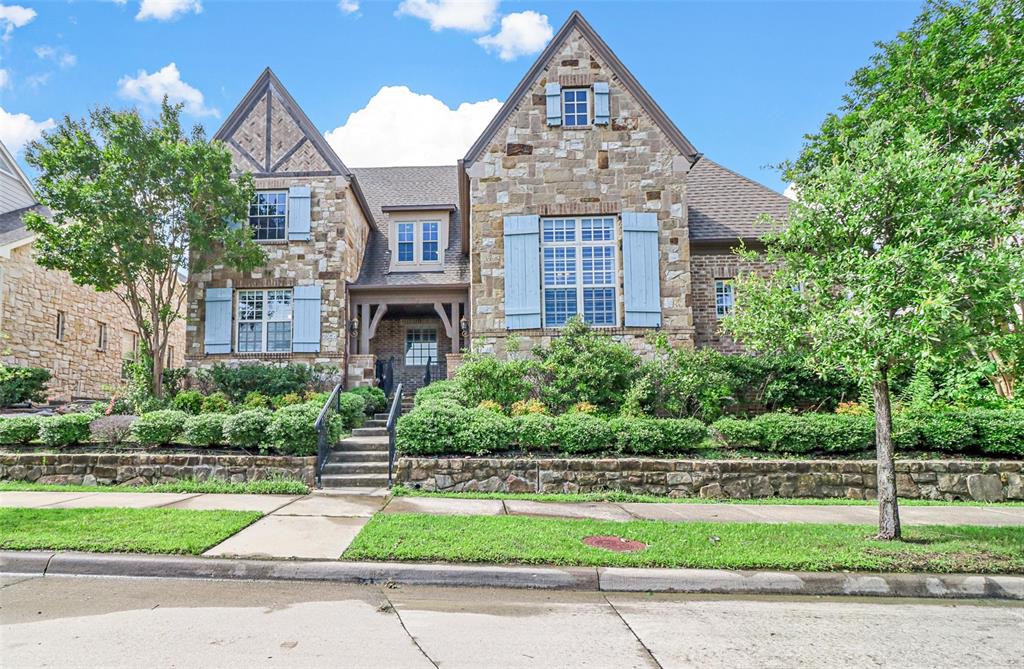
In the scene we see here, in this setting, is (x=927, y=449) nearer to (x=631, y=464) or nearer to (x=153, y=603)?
(x=631, y=464)

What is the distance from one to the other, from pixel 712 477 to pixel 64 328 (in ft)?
64.5

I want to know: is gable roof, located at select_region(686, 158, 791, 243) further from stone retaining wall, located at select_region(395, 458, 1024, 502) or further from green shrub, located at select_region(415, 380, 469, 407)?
stone retaining wall, located at select_region(395, 458, 1024, 502)

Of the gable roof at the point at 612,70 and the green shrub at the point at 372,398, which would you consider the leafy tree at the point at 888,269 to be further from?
the green shrub at the point at 372,398

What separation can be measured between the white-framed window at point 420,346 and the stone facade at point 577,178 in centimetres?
472

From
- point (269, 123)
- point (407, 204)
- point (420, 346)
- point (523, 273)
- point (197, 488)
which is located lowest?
point (197, 488)

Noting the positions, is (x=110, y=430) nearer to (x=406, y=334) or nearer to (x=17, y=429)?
(x=17, y=429)

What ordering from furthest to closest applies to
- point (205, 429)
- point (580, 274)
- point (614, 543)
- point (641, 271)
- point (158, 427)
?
point (580, 274), point (641, 271), point (158, 427), point (205, 429), point (614, 543)

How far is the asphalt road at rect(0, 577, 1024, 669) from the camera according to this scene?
3.67 metres

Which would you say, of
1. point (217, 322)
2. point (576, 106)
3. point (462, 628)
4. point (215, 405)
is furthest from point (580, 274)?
point (462, 628)

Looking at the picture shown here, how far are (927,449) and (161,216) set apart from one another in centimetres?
1634

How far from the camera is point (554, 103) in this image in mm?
14602

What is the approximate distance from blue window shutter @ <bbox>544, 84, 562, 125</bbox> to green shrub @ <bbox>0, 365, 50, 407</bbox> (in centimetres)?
1447

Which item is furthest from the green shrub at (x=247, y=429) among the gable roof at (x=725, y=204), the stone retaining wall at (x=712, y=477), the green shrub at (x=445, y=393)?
the gable roof at (x=725, y=204)

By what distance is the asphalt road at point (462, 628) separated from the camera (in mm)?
3670
